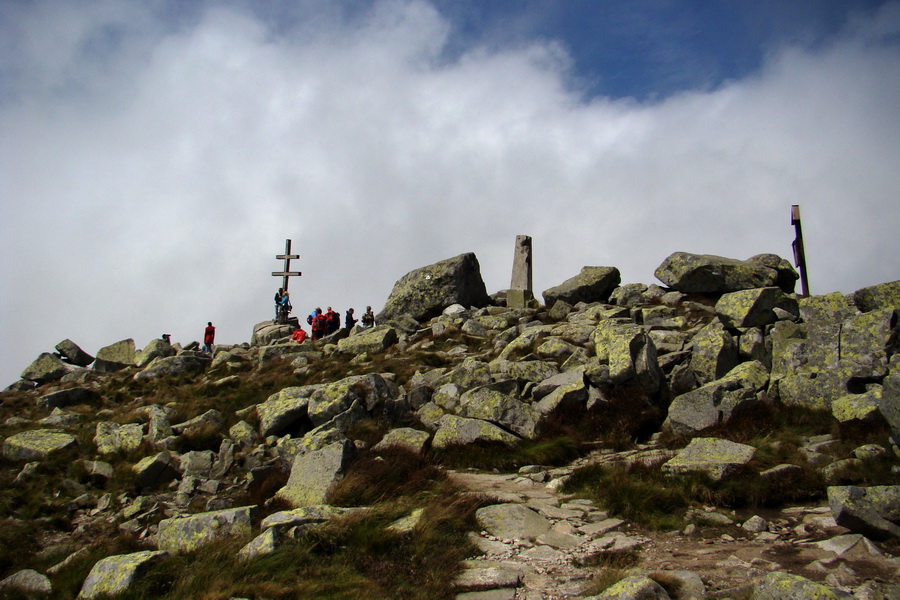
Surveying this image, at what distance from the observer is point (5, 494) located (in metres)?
14.1

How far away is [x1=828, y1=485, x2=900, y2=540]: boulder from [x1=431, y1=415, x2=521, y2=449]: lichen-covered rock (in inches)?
271

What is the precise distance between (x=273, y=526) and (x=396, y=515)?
185 centimetres

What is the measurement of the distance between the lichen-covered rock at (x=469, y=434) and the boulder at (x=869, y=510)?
6894 millimetres

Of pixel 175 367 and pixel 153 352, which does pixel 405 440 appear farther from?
pixel 153 352

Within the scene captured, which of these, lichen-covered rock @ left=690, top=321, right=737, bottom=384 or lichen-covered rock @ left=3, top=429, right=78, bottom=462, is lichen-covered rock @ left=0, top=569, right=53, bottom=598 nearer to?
lichen-covered rock @ left=3, top=429, right=78, bottom=462

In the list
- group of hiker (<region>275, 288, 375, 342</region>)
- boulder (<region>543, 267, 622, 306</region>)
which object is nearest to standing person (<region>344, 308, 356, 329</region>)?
group of hiker (<region>275, 288, 375, 342</region>)

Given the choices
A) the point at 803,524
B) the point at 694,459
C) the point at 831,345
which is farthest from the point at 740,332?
the point at 803,524

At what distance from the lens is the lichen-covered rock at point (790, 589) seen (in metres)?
5.63

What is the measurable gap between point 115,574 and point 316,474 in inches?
147

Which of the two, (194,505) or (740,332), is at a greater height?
(740,332)

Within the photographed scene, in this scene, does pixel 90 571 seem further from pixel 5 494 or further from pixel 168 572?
pixel 5 494

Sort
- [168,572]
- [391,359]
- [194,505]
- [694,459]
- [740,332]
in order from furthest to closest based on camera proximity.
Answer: [391,359]
[740,332]
[194,505]
[694,459]
[168,572]

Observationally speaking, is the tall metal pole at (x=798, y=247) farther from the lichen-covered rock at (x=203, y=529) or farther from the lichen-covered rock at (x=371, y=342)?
the lichen-covered rock at (x=203, y=529)

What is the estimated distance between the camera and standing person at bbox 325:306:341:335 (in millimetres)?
31250
